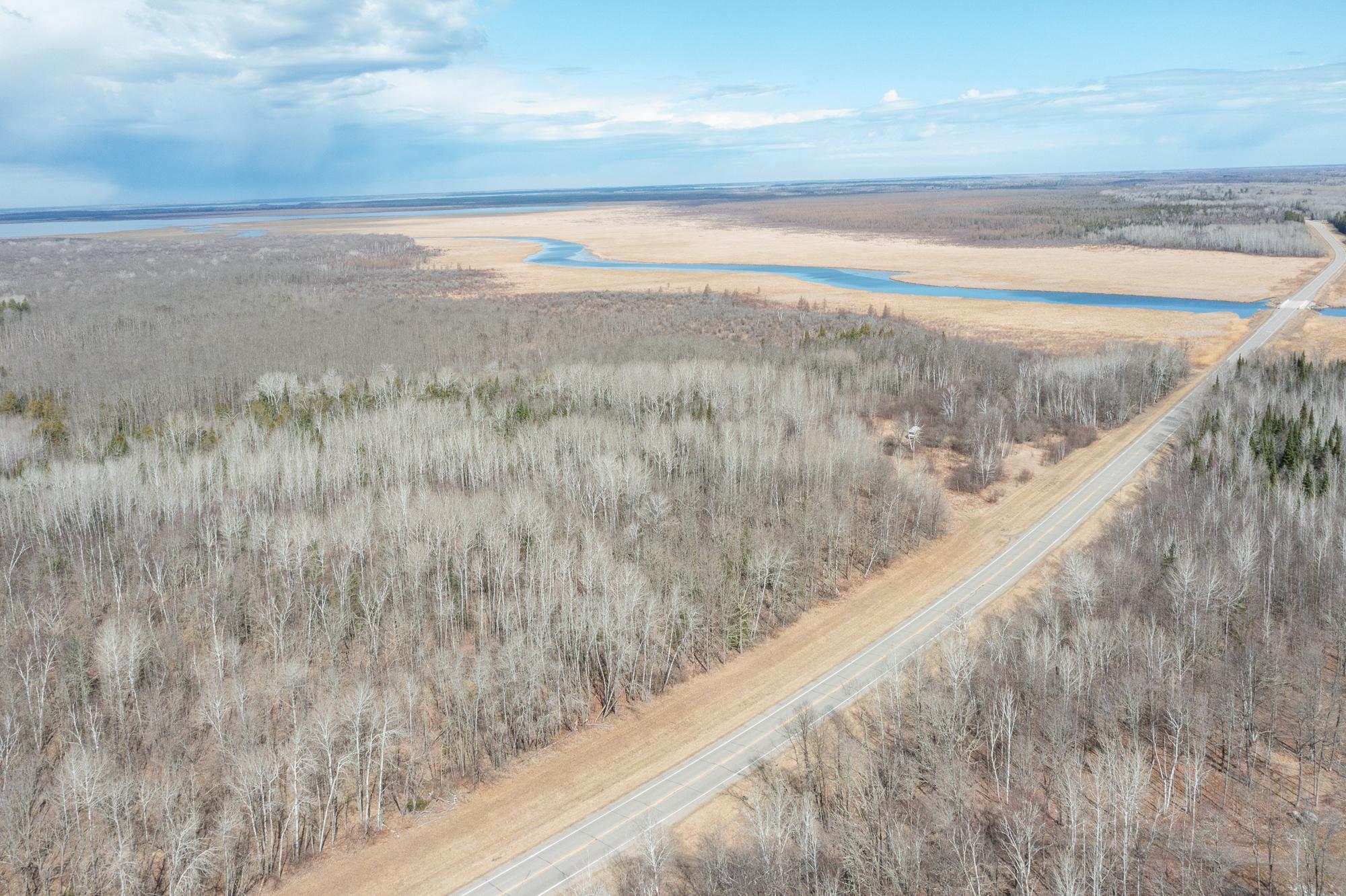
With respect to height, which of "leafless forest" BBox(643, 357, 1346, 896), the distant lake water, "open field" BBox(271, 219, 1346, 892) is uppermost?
the distant lake water

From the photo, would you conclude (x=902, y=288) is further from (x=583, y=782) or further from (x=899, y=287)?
(x=583, y=782)

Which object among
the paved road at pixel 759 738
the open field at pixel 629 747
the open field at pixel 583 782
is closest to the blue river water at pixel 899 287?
the paved road at pixel 759 738

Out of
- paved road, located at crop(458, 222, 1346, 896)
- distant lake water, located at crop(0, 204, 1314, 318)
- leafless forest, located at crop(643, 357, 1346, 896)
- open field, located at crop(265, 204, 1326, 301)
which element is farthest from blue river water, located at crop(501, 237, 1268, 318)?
leafless forest, located at crop(643, 357, 1346, 896)

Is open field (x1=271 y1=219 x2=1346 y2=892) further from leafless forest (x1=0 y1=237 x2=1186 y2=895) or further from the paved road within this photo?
leafless forest (x1=0 y1=237 x2=1186 y2=895)

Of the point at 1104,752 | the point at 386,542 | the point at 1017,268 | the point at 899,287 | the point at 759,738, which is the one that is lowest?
the point at 759,738

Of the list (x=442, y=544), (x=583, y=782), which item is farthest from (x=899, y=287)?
(x=583, y=782)

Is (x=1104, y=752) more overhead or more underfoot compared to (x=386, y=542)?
more underfoot

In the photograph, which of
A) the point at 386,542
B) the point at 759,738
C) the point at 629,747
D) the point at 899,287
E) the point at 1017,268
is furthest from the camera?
the point at 1017,268
